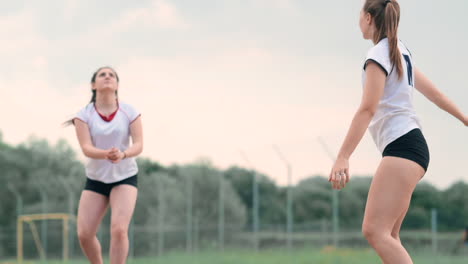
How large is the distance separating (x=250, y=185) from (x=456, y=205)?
6.68m

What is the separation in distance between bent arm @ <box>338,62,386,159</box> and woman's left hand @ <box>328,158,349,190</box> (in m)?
0.06

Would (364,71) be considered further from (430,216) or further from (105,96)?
(430,216)

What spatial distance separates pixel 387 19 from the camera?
431 centimetres

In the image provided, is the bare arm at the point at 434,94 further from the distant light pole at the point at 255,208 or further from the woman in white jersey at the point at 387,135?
the distant light pole at the point at 255,208

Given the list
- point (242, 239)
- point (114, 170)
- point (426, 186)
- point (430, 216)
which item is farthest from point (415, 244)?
point (114, 170)

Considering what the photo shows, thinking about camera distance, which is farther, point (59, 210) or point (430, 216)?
point (59, 210)

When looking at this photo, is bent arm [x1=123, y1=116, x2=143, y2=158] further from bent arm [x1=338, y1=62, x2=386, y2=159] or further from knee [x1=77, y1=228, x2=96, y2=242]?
bent arm [x1=338, y1=62, x2=386, y2=159]

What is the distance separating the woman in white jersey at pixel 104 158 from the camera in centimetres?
633

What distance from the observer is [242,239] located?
68.3 feet

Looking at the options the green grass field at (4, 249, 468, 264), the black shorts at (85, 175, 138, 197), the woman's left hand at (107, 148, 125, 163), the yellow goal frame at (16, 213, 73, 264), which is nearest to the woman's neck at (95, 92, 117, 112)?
the woman's left hand at (107, 148, 125, 163)

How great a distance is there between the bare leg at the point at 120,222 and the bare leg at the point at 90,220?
195 mm

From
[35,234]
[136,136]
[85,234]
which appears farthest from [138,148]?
[35,234]

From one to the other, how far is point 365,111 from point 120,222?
2959 mm

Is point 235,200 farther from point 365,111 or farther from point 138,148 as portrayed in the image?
point 365,111
